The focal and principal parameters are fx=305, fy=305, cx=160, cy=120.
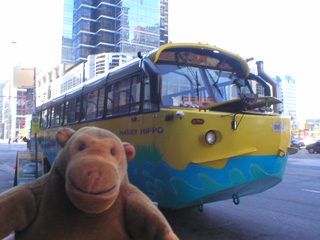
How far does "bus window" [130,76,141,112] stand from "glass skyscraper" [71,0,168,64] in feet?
289

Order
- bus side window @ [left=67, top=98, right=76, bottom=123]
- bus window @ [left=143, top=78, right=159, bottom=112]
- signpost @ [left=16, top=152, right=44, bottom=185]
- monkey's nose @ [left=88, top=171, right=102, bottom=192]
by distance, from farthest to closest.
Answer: bus side window @ [left=67, top=98, right=76, bottom=123] < signpost @ [left=16, top=152, right=44, bottom=185] < bus window @ [left=143, top=78, right=159, bottom=112] < monkey's nose @ [left=88, top=171, right=102, bottom=192]

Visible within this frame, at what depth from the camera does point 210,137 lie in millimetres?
4262

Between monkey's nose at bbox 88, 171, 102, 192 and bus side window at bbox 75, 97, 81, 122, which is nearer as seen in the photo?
monkey's nose at bbox 88, 171, 102, 192

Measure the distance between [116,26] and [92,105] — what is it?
9408 centimetres

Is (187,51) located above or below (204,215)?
above

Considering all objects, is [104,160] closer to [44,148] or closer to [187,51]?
[187,51]

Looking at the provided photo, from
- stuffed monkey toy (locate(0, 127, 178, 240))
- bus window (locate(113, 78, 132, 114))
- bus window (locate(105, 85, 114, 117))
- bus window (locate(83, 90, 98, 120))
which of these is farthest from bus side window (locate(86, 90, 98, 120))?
stuffed monkey toy (locate(0, 127, 178, 240))

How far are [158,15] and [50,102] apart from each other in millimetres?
91654

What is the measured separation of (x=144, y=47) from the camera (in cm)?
9194

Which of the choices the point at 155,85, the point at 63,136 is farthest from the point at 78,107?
the point at 63,136

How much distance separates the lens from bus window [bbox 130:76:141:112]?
5297 millimetres

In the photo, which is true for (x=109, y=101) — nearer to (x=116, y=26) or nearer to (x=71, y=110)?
(x=71, y=110)

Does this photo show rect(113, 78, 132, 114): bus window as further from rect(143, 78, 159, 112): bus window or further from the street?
the street

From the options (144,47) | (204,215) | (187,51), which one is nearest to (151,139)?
(187,51)
